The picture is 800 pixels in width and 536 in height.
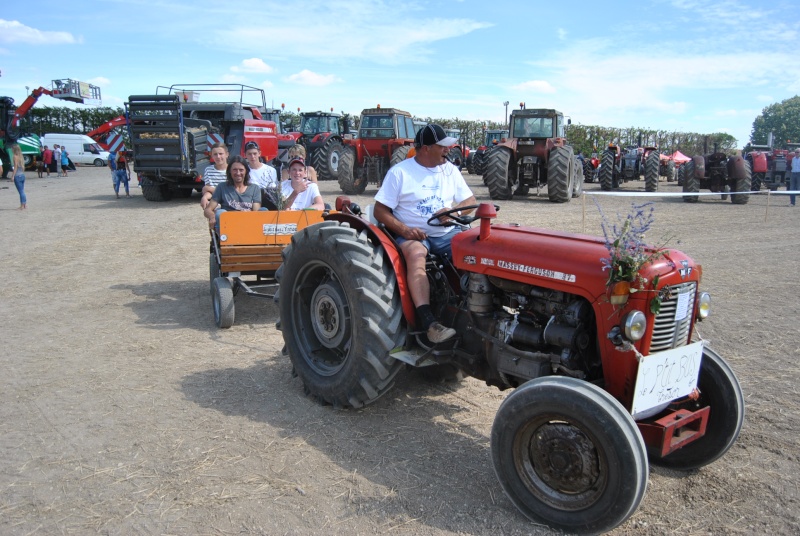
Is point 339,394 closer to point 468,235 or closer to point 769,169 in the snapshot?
point 468,235

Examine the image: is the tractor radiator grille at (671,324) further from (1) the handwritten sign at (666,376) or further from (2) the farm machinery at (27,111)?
(2) the farm machinery at (27,111)

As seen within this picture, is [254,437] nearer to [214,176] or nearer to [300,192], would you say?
[300,192]

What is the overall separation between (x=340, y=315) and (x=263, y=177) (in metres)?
3.84

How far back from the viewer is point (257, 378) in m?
4.59

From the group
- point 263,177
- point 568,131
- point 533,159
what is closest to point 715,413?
point 263,177

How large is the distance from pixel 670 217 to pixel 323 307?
39.3ft

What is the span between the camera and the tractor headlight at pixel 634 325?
2676 millimetres

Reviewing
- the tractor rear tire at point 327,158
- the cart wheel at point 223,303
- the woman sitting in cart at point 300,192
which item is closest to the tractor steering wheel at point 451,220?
the cart wheel at point 223,303

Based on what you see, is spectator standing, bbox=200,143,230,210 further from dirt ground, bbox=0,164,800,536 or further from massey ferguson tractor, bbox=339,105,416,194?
massey ferguson tractor, bbox=339,105,416,194

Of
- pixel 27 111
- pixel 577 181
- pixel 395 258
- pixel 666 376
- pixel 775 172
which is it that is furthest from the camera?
pixel 27 111

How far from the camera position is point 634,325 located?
2.69 meters

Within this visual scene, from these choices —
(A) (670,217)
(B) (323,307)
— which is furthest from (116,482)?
(A) (670,217)

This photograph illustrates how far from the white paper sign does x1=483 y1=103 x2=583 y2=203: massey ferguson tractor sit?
13.5 m

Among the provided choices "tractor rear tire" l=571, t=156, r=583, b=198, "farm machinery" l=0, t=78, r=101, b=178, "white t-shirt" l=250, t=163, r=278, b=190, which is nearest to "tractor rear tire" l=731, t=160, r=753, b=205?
"tractor rear tire" l=571, t=156, r=583, b=198
